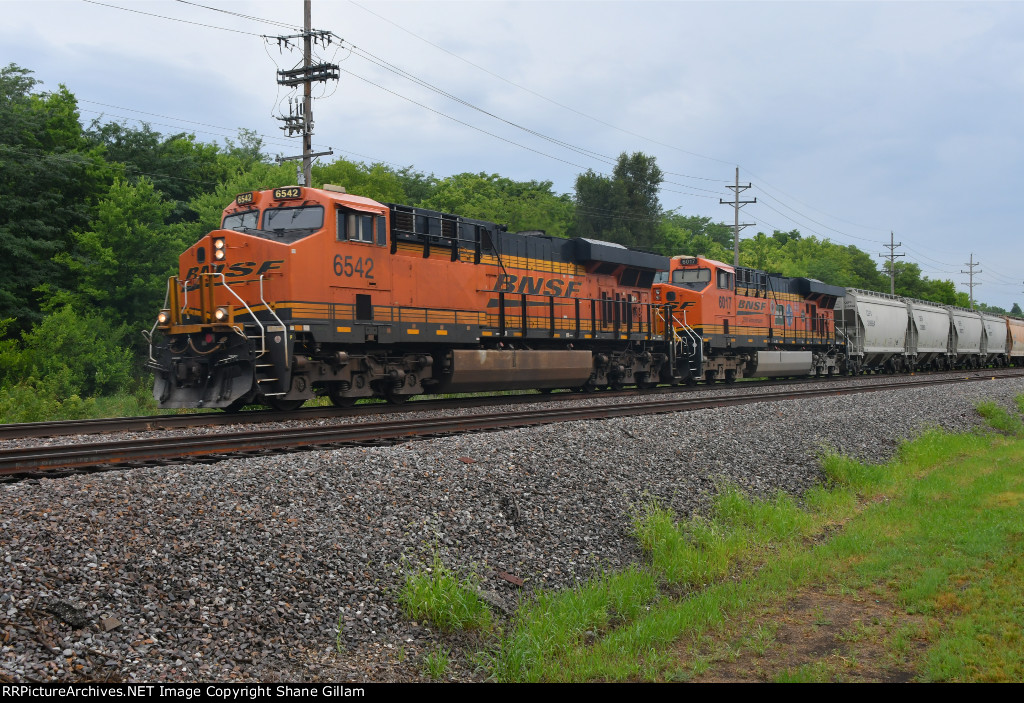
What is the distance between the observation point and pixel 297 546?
Answer: 17.5 ft

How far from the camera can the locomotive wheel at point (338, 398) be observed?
44.6 feet

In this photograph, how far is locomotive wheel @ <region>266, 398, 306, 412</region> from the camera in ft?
41.1

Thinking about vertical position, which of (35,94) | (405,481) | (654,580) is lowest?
(654,580)

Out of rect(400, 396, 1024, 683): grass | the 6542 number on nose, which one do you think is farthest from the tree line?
rect(400, 396, 1024, 683): grass

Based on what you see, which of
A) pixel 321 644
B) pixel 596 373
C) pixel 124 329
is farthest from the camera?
pixel 124 329

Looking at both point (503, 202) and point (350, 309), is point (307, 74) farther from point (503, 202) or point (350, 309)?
point (503, 202)

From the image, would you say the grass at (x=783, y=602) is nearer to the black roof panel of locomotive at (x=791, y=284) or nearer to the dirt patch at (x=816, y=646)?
the dirt patch at (x=816, y=646)

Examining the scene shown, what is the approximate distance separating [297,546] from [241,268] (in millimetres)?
8460

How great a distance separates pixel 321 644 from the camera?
15.2ft

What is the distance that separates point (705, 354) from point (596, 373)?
4.66 m

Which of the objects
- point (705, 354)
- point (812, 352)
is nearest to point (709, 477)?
point (705, 354)

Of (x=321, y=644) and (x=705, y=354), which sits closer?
(x=321, y=644)

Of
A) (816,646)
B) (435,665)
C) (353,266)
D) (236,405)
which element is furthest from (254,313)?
(816,646)
